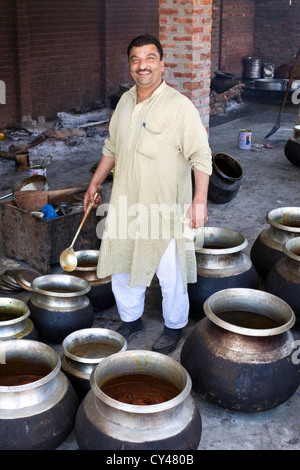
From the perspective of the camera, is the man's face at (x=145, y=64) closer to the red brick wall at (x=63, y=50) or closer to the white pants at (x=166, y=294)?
the white pants at (x=166, y=294)

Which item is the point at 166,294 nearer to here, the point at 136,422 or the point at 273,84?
the point at 136,422

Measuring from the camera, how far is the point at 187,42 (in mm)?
6199

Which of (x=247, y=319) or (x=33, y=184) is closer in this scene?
(x=247, y=319)

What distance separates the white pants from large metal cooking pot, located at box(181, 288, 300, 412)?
41cm

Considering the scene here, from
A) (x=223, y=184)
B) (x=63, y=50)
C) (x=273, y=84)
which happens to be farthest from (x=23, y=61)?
(x=273, y=84)

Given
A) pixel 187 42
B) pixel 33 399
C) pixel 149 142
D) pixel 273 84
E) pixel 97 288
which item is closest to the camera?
pixel 33 399

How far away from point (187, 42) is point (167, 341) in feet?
12.1

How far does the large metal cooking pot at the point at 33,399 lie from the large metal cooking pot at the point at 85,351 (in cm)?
16

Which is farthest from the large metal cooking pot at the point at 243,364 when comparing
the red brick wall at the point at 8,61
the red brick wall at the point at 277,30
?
the red brick wall at the point at 277,30

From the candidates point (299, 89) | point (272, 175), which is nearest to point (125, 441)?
point (272, 175)

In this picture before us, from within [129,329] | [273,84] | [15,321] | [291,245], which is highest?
[273,84]
